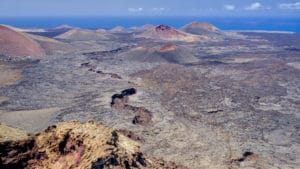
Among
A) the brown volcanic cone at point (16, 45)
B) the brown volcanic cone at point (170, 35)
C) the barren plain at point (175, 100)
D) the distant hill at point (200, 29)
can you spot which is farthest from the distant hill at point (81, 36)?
the barren plain at point (175, 100)

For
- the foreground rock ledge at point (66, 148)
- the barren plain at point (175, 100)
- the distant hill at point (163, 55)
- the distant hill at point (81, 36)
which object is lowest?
the barren plain at point (175, 100)

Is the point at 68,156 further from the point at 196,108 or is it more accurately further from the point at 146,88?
the point at 146,88

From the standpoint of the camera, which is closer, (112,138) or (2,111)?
(112,138)

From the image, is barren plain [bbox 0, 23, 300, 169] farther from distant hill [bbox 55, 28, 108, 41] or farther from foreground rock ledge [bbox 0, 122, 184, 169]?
distant hill [bbox 55, 28, 108, 41]

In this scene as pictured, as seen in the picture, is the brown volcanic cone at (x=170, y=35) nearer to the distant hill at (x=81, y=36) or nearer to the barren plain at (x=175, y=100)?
the distant hill at (x=81, y=36)

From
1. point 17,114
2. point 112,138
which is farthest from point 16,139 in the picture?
point 17,114
